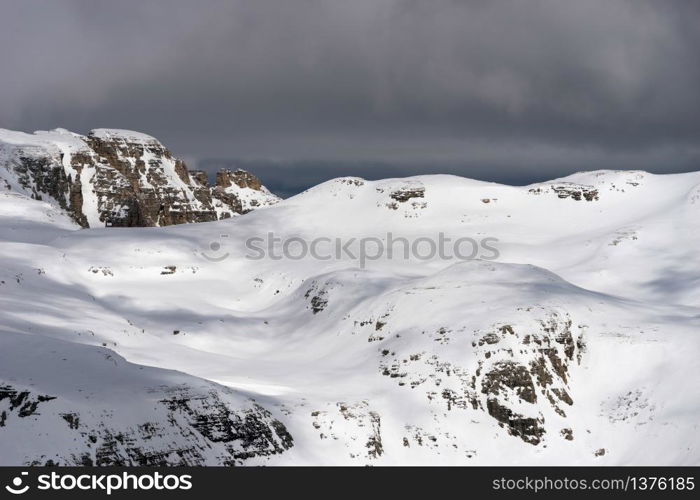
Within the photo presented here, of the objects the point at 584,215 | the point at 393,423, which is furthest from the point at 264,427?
the point at 584,215

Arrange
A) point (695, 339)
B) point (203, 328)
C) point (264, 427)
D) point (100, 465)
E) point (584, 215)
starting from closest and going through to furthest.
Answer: point (100, 465) → point (264, 427) → point (695, 339) → point (203, 328) → point (584, 215)

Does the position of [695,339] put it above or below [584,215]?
below

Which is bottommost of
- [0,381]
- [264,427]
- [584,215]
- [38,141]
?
[264,427]

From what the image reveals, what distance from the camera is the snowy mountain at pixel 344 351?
39625 millimetres

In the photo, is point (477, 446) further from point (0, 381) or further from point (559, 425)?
point (0, 381)

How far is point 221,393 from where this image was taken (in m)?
44.0

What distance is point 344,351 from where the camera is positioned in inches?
2484

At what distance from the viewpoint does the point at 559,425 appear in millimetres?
51969

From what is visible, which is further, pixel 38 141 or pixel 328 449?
pixel 38 141

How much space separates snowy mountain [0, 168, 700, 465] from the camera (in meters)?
39.6

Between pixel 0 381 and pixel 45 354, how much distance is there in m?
4.77

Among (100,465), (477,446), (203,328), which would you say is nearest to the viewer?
(100,465)

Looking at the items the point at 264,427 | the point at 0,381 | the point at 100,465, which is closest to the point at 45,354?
the point at 0,381

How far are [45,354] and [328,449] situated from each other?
17547mm
